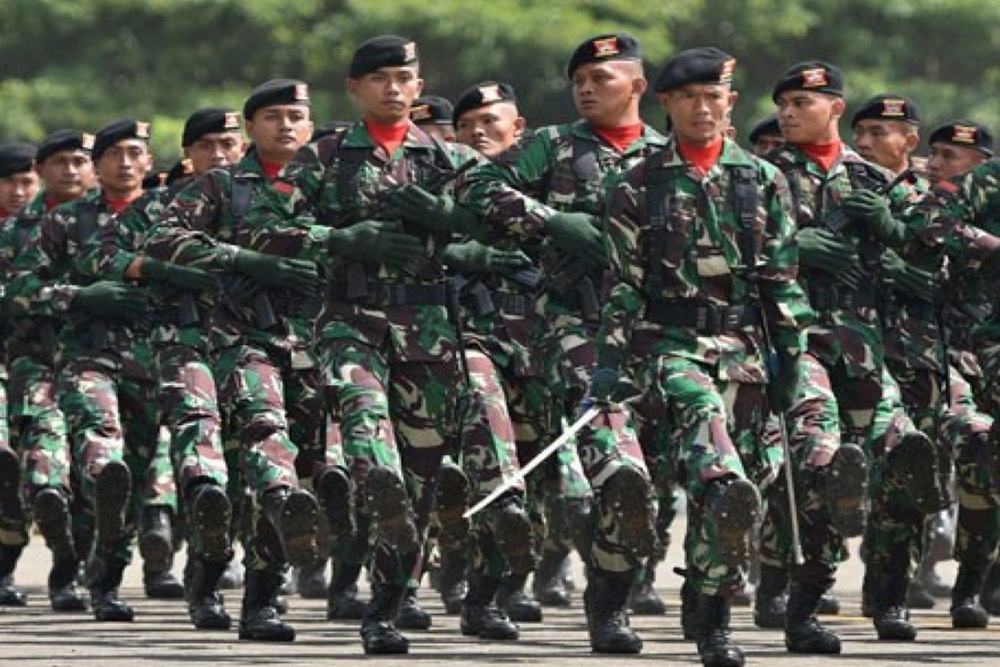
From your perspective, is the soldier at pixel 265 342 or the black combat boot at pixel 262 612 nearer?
the soldier at pixel 265 342

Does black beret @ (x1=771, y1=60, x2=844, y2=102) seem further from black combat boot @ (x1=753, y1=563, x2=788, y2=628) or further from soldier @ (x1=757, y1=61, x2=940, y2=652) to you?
black combat boot @ (x1=753, y1=563, x2=788, y2=628)

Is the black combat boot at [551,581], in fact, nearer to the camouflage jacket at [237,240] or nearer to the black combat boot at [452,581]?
the black combat boot at [452,581]

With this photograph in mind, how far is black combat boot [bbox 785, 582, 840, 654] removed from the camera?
1475 centimetres

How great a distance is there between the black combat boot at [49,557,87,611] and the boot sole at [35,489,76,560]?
343 millimetres

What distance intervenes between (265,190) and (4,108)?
27299 millimetres

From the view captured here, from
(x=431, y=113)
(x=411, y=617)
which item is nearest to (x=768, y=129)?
(x=431, y=113)

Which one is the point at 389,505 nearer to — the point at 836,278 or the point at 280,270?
the point at 280,270

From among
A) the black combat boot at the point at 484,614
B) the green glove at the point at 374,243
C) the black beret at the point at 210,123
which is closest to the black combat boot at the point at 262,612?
the black combat boot at the point at 484,614

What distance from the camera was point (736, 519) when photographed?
44.7ft

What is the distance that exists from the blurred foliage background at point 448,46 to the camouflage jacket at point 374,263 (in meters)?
27.0

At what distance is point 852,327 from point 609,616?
86.1 inches

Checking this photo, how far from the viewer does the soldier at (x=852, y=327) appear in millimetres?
15820

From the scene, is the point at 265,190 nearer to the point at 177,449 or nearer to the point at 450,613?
the point at 177,449

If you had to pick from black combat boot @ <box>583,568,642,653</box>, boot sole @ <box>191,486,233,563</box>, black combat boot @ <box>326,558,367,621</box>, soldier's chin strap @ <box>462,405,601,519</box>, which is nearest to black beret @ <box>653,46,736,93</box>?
soldier's chin strap @ <box>462,405,601,519</box>
